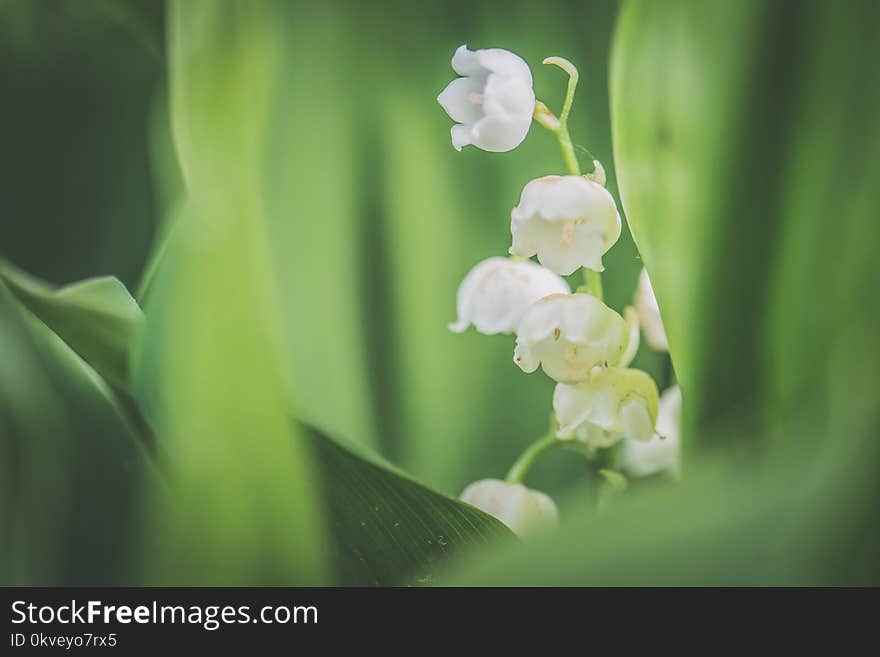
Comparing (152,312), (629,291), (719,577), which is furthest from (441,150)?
(719,577)

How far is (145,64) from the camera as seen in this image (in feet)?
1.94

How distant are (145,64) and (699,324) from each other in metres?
0.40

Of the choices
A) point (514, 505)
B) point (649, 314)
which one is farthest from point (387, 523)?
point (649, 314)

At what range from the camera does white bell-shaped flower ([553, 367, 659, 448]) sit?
1.37 feet

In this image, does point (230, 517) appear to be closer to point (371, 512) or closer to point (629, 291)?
point (371, 512)

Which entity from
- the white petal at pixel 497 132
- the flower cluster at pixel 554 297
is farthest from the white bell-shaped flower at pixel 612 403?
the white petal at pixel 497 132

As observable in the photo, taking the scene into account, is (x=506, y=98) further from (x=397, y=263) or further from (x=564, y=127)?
(x=397, y=263)

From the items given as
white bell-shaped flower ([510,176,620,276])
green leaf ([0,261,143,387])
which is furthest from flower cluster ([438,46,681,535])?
green leaf ([0,261,143,387])

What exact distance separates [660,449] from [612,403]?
0.40ft

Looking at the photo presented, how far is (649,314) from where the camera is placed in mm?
498

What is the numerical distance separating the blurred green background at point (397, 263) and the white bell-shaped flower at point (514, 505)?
4 cm

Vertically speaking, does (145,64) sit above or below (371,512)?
above

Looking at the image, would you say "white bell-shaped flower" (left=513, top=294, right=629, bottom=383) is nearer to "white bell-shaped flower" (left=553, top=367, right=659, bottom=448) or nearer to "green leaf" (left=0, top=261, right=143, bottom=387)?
"white bell-shaped flower" (left=553, top=367, right=659, bottom=448)

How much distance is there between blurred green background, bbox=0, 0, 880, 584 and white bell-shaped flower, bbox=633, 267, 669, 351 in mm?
33
